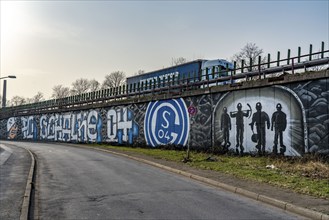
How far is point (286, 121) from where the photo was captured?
713 inches

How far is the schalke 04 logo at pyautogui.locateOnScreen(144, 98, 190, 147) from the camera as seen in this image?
26375mm

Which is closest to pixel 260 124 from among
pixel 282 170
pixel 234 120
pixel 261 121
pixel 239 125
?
pixel 261 121

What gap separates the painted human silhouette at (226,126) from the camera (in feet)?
71.9

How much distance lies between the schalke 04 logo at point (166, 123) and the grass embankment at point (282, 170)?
660 centimetres

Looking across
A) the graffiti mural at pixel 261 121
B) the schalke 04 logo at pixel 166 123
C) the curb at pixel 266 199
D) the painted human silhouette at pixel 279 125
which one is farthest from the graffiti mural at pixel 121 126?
the curb at pixel 266 199

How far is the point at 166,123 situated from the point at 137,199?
18.5m

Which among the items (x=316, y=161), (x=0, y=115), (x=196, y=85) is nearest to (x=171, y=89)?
(x=196, y=85)

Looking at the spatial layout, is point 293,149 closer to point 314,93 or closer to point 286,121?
point 286,121

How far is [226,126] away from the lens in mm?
22141

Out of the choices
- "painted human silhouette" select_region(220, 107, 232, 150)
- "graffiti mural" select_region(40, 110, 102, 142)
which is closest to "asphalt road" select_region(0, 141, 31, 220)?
"painted human silhouette" select_region(220, 107, 232, 150)

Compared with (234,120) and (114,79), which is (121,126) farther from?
(114,79)

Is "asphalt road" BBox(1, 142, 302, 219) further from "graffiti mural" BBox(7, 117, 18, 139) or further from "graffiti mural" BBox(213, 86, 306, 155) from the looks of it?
"graffiti mural" BBox(7, 117, 18, 139)

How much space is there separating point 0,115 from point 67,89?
50391 millimetres

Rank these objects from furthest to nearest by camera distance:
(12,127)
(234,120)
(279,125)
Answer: (12,127)
(234,120)
(279,125)
